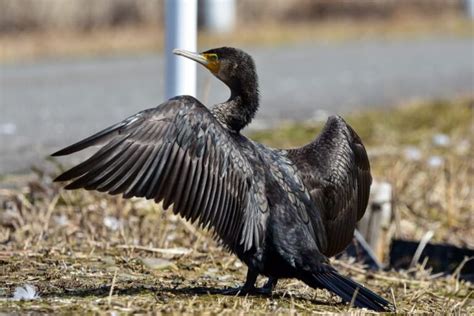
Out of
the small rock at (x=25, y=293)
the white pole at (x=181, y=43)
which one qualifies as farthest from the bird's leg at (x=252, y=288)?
the white pole at (x=181, y=43)

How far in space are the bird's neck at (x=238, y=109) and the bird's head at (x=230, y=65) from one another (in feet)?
0.13

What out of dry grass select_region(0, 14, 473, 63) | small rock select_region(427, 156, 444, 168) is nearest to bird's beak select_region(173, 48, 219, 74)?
small rock select_region(427, 156, 444, 168)

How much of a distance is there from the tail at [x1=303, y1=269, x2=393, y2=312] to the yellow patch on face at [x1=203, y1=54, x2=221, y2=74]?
3.48 ft

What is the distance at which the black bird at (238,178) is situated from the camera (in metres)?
4.56

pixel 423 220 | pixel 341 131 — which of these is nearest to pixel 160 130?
pixel 341 131

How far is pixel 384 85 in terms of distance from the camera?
40.7 feet

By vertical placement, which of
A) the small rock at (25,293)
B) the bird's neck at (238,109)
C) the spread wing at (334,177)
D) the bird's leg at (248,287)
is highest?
the bird's neck at (238,109)

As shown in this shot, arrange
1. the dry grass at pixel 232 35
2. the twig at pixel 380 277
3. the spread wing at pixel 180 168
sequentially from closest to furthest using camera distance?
the spread wing at pixel 180 168 → the twig at pixel 380 277 → the dry grass at pixel 232 35

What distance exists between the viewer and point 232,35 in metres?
15.3

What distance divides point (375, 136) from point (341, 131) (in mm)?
3602

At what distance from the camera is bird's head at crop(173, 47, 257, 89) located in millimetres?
5164

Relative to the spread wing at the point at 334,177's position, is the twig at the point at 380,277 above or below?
below

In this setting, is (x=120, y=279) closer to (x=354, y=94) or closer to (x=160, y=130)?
(x=160, y=130)

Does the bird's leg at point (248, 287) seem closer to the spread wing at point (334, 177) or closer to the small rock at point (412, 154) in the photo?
the spread wing at point (334, 177)
